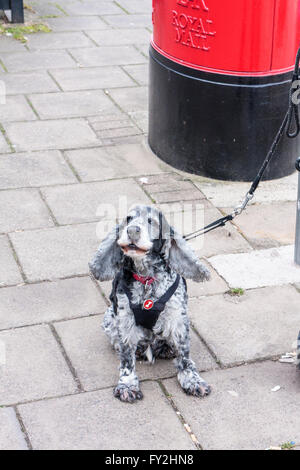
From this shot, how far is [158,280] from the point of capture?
4508 millimetres

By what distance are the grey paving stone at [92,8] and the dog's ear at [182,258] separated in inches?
317

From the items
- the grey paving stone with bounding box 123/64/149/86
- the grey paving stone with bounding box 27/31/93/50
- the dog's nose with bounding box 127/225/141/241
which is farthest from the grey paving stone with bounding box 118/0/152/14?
the dog's nose with bounding box 127/225/141/241

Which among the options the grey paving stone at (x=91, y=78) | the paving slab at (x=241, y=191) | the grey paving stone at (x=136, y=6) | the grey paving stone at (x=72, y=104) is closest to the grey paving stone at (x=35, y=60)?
the grey paving stone at (x=91, y=78)

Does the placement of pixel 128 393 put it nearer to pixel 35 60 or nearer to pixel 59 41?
pixel 35 60

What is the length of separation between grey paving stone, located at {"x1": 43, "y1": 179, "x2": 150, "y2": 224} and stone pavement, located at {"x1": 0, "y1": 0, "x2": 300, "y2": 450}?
2 cm

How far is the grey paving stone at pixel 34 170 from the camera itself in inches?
283

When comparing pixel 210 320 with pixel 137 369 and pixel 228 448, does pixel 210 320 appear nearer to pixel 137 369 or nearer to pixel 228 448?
pixel 137 369

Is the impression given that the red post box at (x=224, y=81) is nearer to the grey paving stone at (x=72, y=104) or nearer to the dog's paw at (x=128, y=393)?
the grey paving stone at (x=72, y=104)

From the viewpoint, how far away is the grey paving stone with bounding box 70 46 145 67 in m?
10.0

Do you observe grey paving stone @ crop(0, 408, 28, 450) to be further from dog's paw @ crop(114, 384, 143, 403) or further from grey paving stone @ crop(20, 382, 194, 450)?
dog's paw @ crop(114, 384, 143, 403)

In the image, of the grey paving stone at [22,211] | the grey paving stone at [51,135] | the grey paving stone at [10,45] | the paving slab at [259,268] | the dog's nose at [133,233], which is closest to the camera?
the dog's nose at [133,233]

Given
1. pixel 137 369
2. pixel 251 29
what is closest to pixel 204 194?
pixel 251 29

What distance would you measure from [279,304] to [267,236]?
1.01 m
